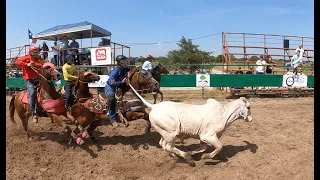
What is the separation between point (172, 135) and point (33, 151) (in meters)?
3.37

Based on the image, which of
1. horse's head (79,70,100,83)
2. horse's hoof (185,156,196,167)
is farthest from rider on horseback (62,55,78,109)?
horse's hoof (185,156,196,167)

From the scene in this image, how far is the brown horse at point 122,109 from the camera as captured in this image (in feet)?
20.2

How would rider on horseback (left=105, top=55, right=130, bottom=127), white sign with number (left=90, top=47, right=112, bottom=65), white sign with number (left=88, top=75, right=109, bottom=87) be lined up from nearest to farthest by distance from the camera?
1. rider on horseback (left=105, top=55, right=130, bottom=127)
2. white sign with number (left=90, top=47, right=112, bottom=65)
3. white sign with number (left=88, top=75, right=109, bottom=87)

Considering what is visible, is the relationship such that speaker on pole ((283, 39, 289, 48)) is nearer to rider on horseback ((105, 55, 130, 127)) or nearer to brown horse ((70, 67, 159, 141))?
brown horse ((70, 67, 159, 141))

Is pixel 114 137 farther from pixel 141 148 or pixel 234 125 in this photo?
pixel 234 125

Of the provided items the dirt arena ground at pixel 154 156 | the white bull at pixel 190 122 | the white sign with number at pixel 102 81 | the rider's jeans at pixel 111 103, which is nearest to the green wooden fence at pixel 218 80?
the white sign with number at pixel 102 81

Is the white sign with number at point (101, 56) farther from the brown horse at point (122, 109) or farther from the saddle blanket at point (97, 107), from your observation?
the saddle blanket at point (97, 107)

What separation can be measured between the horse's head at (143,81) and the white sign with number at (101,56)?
6.82 m

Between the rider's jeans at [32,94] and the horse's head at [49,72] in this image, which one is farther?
the rider's jeans at [32,94]

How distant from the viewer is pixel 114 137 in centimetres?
720

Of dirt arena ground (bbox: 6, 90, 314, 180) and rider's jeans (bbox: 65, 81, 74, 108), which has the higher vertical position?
rider's jeans (bbox: 65, 81, 74, 108)

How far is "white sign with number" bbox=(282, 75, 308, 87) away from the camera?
13844 mm

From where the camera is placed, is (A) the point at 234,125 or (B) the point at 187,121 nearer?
(B) the point at 187,121
